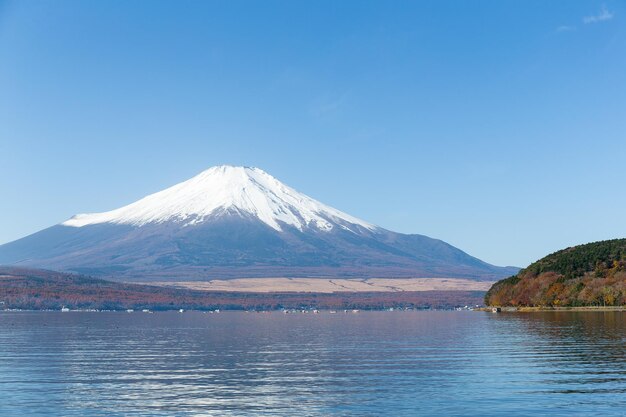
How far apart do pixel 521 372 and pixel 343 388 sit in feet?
44.4

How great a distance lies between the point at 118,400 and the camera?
153 ft

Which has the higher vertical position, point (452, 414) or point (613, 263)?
point (613, 263)

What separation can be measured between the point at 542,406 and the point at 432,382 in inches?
391

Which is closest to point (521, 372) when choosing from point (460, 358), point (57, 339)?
point (460, 358)

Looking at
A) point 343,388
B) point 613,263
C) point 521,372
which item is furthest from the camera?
point 613,263

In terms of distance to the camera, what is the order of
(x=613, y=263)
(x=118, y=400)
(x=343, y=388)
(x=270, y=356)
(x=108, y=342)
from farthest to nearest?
(x=613, y=263), (x=108, y=342), (x=270, y=356), (x=343, y=388), (x=118, y=400)

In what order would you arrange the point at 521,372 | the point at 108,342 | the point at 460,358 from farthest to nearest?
the point at 108,342 → the point at 460,358 → the point at 521,372

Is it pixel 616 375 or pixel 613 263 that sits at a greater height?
pixel 613 263

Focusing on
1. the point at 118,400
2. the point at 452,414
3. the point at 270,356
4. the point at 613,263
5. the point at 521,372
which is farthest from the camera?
the point at 613,263

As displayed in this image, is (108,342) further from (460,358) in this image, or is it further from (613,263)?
(613,263)

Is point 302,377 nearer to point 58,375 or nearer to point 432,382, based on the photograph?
point 432,382

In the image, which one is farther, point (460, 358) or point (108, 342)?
point (108, 342)

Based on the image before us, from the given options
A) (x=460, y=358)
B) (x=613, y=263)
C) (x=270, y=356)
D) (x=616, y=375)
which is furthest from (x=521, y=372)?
(x=613, y=263)

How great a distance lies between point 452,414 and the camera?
4109 centimetres
